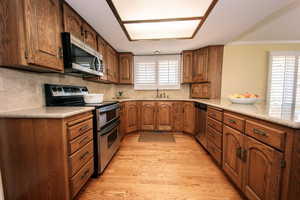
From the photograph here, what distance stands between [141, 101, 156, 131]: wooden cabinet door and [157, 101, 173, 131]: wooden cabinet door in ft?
0.44

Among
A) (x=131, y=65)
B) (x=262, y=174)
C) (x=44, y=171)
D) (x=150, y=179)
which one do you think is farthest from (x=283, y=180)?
(x=131, y=65)

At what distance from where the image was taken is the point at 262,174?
962 mm

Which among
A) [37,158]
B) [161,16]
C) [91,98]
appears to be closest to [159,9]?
[161,16]

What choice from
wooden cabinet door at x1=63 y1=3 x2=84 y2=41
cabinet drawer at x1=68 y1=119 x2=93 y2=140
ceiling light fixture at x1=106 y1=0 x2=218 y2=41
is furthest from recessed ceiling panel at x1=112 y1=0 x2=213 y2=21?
cabinet drawer at x1=68 y1=119 x2=93 y2=140

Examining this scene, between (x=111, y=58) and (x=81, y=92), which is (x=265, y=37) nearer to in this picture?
(x=111, y=58)

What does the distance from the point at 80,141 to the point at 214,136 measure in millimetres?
1808

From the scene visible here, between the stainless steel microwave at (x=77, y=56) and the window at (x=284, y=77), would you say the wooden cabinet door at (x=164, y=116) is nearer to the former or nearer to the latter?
the stainless steel microwave at (x=77, y=56)

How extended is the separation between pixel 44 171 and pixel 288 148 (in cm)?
186

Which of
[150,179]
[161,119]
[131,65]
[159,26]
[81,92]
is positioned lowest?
[150,179]

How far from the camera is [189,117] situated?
299 centimetres

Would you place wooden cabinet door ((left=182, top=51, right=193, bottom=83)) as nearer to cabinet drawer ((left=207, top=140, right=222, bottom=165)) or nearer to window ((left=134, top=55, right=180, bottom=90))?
window ((left=134, top=55, right=180, bottom=90))

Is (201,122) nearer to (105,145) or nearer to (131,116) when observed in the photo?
(131,116)

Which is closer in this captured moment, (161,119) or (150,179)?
(150,179)

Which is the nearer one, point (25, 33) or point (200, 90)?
point (25, 33)
